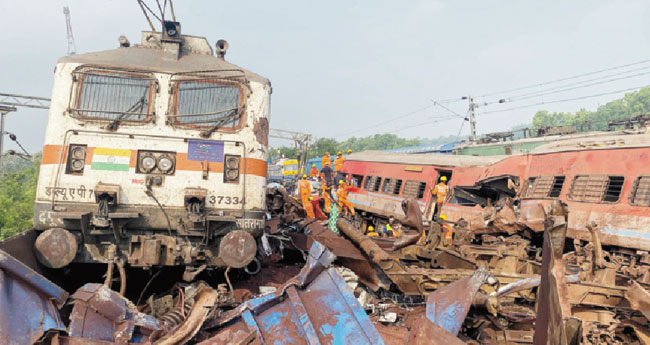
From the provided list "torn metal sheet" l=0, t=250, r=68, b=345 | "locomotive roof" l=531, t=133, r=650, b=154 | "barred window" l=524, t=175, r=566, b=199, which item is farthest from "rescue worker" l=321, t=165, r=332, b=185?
"torn metal sheet" l=0, t=250, r=68, b=345

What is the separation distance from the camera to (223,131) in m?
5.64

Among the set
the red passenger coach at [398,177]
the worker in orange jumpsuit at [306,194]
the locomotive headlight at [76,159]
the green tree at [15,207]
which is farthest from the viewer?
the green tree at [15,207]

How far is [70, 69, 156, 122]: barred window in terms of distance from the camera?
214 inches

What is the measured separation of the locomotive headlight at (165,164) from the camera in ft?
17.8

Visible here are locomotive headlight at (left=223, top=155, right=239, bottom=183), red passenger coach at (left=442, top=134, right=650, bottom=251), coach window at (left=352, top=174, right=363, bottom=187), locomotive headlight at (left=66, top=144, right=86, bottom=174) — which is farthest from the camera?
coach window at (left=352, top=174, right=363, bottom=187)

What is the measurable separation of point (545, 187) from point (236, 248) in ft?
28.8

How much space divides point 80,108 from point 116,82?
519 mm

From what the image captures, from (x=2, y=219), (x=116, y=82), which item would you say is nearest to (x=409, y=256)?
(x=116, y=82)

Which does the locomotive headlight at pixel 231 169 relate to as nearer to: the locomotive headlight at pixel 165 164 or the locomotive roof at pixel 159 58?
the locomotive headlight at pixel 165 164

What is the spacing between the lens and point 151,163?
5414 millimetres

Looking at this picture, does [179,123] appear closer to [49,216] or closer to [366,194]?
[49,216]

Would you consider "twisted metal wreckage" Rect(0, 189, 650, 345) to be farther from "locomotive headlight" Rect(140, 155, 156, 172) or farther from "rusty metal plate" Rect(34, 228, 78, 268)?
"locomotive headlight" Rect(140, 155, 156, 172)

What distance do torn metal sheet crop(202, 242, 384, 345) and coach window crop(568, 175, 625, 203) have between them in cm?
802

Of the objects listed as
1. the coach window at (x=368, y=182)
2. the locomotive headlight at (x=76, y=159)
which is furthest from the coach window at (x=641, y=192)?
the coach window at (x=368, y=182)
